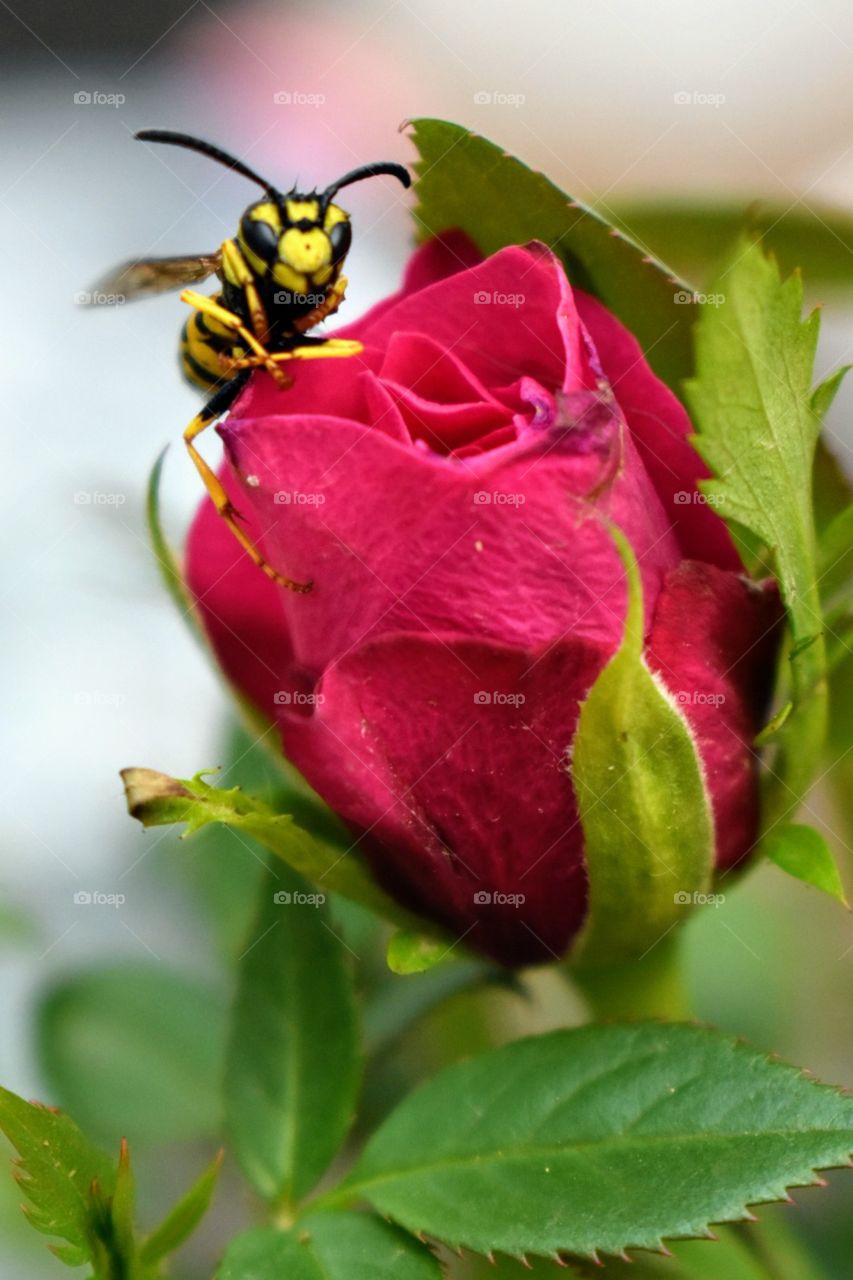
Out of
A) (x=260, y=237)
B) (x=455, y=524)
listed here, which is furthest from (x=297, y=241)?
(x=455, y=524)

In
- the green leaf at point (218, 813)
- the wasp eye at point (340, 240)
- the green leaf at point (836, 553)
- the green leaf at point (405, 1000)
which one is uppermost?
the wasp eye at point (340, 240)

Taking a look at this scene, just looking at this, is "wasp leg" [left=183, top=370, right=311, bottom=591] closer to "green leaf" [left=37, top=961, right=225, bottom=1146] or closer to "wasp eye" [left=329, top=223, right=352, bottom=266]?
"wasp eye" [left=329, top=223, right=352, bottom=266]

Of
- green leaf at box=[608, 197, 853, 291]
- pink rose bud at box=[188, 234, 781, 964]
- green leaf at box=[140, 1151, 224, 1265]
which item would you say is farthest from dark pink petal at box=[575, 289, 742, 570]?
green leaf at box=[140, 1151, 224, 1265]

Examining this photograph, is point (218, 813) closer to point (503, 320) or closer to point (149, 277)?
point (503, 320)

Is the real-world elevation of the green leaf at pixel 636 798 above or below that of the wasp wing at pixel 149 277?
below

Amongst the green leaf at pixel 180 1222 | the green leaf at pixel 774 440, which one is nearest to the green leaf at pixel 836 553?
the green leaf at pixel 774 440

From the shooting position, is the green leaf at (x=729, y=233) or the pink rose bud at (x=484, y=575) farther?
the green leaf at (x=729, y=233)

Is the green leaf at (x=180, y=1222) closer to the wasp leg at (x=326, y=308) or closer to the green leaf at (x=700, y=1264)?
the green leaf at (x=700, y=1264)
